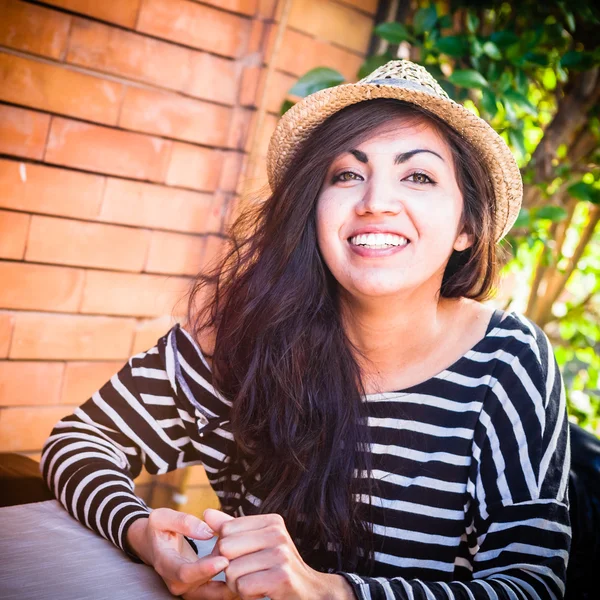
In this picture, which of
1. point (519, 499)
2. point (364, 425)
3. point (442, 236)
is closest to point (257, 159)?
point (442, 236)

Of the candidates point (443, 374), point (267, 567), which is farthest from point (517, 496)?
point (267, 567)

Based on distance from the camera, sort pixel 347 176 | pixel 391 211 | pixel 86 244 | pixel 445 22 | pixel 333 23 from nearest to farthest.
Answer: pixel 391 211
pixel 347 176
pixel 86 244
pixel 445 22
pixel 333 23

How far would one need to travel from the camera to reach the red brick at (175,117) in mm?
2107

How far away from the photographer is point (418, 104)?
1.60 m

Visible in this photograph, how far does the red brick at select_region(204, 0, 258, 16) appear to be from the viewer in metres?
2.20

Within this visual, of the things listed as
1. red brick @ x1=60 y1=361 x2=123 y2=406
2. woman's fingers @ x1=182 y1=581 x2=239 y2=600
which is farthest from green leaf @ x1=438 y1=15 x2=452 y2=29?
woman's fingers @ x1=182 y1=581 x2=239 y2=600

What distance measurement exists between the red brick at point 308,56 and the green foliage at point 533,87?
123 mm

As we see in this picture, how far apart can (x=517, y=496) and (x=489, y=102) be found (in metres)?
1.29

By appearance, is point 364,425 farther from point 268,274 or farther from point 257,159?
point 257,159

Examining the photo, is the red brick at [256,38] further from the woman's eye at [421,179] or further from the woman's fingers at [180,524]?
the woman's fingers at [180,524]

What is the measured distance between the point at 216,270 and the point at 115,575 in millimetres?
867

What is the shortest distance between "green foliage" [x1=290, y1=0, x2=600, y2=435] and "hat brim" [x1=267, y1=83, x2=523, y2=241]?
45 centimetres

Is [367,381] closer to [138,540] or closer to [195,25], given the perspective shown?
[138,540]

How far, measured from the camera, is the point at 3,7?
186 cm
